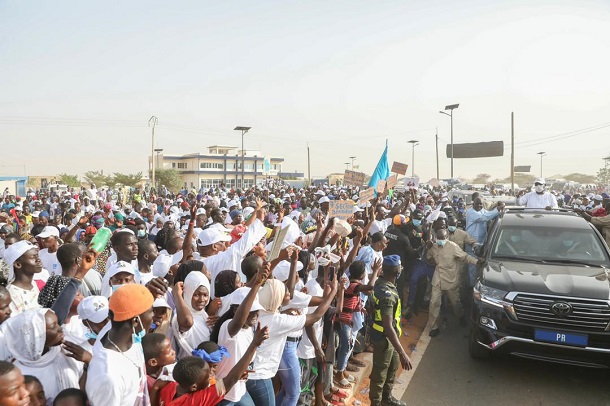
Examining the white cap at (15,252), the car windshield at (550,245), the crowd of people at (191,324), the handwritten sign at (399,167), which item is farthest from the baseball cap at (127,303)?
the handwritten sign at (399,167)

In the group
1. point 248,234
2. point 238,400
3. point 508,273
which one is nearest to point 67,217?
point 248,234

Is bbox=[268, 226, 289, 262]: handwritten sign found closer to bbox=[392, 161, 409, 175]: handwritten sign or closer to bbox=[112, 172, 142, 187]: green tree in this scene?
bbox=[392, 161, 409, 175]: handwritten sign

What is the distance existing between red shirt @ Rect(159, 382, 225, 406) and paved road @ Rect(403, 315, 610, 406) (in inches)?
112

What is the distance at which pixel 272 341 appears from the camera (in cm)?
324

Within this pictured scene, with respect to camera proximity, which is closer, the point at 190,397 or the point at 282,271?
the point at 190,397

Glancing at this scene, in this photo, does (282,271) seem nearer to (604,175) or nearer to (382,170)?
(382,170)

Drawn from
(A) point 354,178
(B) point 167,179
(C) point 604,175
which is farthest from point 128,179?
(C) point 604,175

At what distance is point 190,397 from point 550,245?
17.3 ft

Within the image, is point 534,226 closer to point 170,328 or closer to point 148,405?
point 170,328

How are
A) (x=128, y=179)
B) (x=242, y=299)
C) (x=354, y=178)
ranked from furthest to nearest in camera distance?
(x=128, y=179)
(x=354, y=178)
(x=242, y=299)

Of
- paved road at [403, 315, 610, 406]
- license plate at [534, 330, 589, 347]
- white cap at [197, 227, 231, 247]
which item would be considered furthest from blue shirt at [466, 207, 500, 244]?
white cap at [197, 227, 231, 247]

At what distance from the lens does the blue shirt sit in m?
9.20

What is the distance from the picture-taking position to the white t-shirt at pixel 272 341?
3.15 metres

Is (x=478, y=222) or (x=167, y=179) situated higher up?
(x=167, y=179)
